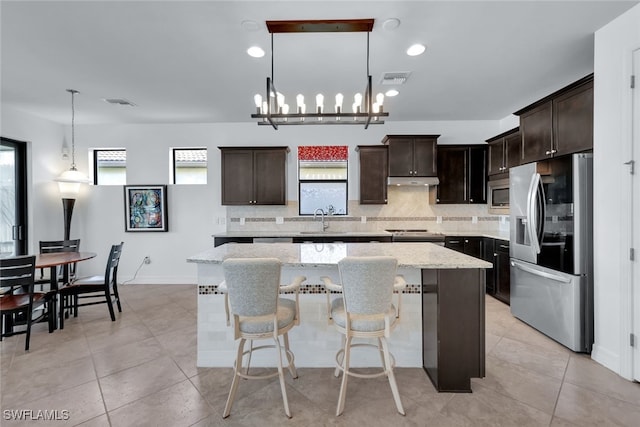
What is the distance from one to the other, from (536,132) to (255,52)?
3118 millimetres

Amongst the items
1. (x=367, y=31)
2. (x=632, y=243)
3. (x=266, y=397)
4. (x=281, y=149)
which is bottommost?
(x=266, y=397)

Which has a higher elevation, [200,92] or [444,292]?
[200,92]

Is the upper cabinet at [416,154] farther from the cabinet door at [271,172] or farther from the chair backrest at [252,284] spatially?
the chair backrest at [252,284]

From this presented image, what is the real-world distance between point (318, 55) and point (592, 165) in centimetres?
270

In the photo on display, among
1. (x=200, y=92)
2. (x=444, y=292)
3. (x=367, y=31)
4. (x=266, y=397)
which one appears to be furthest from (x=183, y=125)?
(x=444, y=292)

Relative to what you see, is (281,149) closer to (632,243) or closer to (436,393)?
(436,393)

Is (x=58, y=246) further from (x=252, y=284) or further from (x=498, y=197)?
A: (x=498, y=197)

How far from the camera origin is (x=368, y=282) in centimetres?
176

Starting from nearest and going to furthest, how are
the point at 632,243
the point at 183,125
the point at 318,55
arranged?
the point at 632,243 → the point at 318,55 → the point at 183,125

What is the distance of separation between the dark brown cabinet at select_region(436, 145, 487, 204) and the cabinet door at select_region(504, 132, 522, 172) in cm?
58

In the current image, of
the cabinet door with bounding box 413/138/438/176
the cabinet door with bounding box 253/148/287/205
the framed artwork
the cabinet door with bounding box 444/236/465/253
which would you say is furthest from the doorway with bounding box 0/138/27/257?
the cabinet door with bounding box 444/236/465/253

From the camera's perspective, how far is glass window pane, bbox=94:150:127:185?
523 centimetres

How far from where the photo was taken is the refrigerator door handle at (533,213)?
2900mm

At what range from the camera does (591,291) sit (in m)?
2.63
